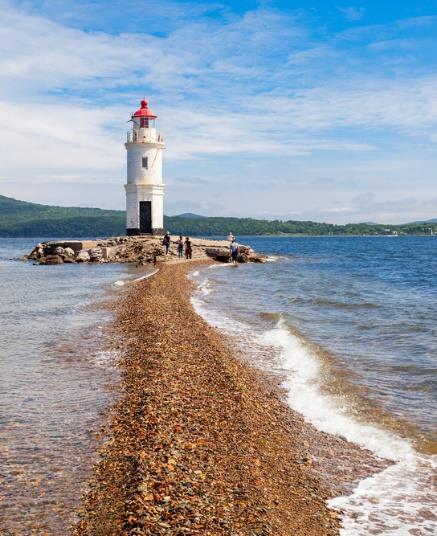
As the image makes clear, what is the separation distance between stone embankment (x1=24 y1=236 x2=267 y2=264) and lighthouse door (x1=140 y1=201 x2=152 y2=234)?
126 centimetres

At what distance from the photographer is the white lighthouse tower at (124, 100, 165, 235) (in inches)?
1981

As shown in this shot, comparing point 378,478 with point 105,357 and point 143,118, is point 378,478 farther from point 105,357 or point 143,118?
point 143,118

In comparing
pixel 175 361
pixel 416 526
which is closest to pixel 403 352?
pixel 175 361

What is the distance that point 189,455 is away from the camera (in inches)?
276

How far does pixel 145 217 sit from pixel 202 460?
45791mm

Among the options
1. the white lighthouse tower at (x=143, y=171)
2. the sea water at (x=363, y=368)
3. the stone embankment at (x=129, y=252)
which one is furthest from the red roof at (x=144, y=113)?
the sea water at (x=363, y=368)

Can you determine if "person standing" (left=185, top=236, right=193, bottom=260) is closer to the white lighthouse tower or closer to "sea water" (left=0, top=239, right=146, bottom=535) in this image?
the white lighthouse tower

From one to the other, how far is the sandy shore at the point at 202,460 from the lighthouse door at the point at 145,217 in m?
39.8

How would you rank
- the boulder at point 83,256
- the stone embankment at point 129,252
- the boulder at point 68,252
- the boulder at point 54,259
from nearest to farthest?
1. the stone embankment at point 129,252
2. the boulder at point 54,259
3. the boulder at point 83,256
4. the boulder at point 68,252

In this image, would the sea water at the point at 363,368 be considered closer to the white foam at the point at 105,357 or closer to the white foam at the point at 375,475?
the white foam at the point at 375,475

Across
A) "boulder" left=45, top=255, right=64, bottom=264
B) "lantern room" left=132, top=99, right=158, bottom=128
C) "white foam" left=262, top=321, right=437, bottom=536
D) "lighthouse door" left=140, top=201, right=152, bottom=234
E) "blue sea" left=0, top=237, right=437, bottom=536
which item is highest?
"lantern room" left=132, top=99, right=158, bottom=128

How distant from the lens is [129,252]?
1951 inches

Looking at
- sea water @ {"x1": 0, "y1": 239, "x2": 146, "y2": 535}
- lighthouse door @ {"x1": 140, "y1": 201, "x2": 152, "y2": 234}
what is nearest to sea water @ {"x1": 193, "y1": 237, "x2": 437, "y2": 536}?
sea water @ {"x1": 0, "y1": 239, "x2": 146, "y2": 535}

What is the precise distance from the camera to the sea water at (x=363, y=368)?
6820mm
